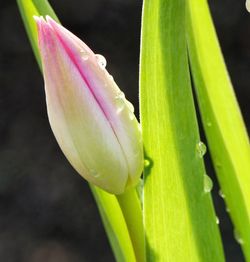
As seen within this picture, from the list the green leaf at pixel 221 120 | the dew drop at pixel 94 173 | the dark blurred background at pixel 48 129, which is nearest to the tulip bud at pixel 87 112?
the dew drop at pixel 94 173

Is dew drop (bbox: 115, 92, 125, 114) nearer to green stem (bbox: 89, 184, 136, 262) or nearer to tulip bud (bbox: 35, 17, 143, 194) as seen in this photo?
tulip bud (bbox: 35, 17, 143, 194)

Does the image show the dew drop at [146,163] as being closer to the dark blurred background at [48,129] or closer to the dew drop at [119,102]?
the dew drop at [119,102]

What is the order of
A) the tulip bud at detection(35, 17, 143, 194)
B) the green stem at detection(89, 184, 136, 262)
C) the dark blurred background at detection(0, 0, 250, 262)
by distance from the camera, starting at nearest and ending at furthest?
the tulip bud at detection(35, 17, 143, 194) → the green stem at detection(89, 184, 136, 262) → the dark blurred background at detection(0, 0, 250, 262)

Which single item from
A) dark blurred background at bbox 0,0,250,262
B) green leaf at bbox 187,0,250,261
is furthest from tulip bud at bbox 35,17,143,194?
dark blurred background at bbox 0,0,250,262

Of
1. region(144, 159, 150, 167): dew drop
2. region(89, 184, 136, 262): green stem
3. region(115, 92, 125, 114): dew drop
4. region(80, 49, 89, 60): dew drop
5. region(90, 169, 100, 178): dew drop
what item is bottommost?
region(89, 184, 136, 262): green stem

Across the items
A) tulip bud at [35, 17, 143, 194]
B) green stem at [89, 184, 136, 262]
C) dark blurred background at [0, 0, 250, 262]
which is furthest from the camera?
dark blurred background at [0, 0, 250, 262]

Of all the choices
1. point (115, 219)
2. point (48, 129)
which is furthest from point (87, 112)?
point (48, 129)
